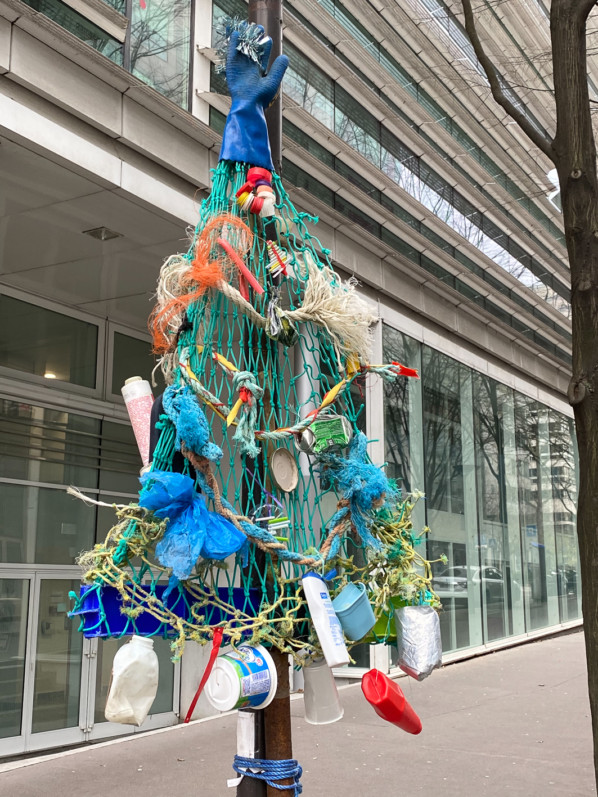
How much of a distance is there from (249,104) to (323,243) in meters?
6.48

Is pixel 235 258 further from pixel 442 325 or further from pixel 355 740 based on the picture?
pixel 442 325

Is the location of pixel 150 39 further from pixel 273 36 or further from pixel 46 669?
pixel 46 669

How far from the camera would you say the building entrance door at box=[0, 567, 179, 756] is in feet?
25.4

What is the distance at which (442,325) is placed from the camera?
1308cm

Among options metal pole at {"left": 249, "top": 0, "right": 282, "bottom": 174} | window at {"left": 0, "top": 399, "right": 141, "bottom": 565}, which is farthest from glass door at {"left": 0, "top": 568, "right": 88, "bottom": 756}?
metal pole at {"left": 249, "top": 0, "right": 282, "bottom": 174}

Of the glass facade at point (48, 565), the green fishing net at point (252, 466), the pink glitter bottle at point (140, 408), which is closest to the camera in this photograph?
the green fishing net at point (252, 466)

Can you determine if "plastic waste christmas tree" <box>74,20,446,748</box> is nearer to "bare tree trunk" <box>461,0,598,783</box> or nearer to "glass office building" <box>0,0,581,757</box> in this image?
"glass office building" <box>0,0,581,757</box>

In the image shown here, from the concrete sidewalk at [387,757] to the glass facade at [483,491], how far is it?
85.2 inches

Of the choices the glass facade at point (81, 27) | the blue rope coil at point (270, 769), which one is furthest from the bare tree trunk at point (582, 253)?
the glass facade at point (81, 27)

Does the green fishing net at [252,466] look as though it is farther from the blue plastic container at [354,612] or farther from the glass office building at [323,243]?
the glass office building at [323,243]

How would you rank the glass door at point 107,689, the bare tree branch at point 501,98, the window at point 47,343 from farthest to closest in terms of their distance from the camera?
the glass door at point 107,689, the window at point 47,343, the bare tree branch at point 501,98

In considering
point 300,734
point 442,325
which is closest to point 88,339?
point 300,734

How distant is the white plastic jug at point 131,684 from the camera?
254cm

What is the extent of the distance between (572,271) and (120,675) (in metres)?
3.01
